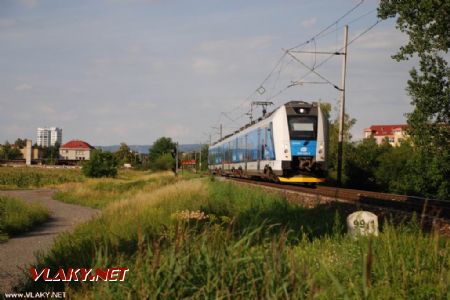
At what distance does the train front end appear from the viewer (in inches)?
869

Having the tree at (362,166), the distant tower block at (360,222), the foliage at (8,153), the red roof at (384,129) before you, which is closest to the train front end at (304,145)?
the distant tower block at (360,222)

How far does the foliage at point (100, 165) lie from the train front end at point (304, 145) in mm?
44087

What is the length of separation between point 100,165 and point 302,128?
1774 inches

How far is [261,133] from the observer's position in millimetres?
25109

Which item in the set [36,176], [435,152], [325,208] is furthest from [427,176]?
[36,176]

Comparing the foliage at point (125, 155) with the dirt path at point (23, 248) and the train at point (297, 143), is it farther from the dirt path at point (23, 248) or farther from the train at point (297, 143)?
the train at point (297, 143)

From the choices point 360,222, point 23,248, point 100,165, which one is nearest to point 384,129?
point 100,165

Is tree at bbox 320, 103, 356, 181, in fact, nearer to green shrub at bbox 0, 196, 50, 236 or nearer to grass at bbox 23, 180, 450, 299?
green shrub at bbox 0, 196, 50, 236

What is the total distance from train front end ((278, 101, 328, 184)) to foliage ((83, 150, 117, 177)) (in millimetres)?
44087

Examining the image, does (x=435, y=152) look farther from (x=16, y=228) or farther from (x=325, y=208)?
(x=16, y=228)

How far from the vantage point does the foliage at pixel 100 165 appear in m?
63.0

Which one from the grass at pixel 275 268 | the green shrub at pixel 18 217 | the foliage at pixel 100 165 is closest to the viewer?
the grass at pixel 275 268

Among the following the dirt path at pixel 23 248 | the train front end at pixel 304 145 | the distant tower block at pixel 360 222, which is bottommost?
the dirt path at pixel 23 248

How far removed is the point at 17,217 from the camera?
20.1m
